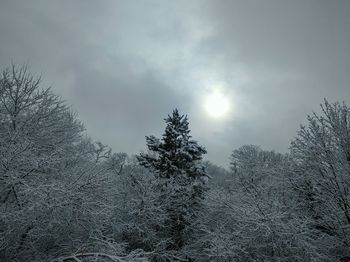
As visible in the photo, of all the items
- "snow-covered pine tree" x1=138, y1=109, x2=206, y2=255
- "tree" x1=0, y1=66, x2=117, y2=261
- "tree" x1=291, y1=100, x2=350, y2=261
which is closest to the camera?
"tree" x1=0, y1=66, x2=117, y2=261

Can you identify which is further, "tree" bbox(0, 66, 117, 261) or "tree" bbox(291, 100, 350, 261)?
"tree" bbox(291, 100, 350, 261)

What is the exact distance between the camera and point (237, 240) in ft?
34.7

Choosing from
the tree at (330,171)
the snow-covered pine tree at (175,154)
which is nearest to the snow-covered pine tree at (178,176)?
the snow-covered pine tree at (175,154)

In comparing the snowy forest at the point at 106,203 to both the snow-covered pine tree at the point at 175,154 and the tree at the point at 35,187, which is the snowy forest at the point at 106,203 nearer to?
the tree at the point at 35,187

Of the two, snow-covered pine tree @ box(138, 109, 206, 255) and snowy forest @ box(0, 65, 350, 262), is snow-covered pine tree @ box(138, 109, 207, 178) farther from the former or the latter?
snowy forest @ box(0, 65, 350, 262)

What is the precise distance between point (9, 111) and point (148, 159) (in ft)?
36.1

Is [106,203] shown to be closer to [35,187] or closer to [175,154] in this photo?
[35,187]

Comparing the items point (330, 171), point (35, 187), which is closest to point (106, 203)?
point (35, 187)

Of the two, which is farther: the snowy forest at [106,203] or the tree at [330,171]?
the tree at [330,171]

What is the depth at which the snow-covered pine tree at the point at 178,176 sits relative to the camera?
16.7 metres

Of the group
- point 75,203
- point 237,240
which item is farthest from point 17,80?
point 237,240

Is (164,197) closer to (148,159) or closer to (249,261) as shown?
(148,159)

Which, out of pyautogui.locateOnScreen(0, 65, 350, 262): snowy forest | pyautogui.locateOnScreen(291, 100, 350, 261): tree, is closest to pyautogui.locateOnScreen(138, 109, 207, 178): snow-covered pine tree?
pyautogui.locateOnScreen(0, 65, 350, 262): snowy forest

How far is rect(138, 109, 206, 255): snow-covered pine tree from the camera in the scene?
1666cm
